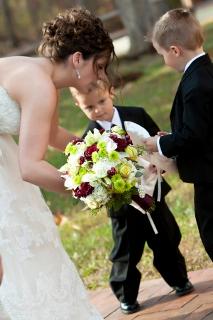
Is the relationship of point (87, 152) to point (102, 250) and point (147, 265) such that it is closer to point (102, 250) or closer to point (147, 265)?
point (147, 265)

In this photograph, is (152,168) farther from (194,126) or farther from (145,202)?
(194,126)

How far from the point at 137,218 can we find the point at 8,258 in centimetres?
95

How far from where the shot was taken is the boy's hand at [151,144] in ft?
16.3

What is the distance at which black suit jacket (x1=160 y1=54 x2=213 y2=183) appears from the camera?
15.7ft

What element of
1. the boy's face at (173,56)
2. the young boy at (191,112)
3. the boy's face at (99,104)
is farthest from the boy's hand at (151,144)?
the boy's face at (99,104)

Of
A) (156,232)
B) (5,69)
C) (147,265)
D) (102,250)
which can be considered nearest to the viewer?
(5,69)

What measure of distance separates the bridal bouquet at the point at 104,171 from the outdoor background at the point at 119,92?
0.48 meters

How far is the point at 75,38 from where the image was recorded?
16.4 feet

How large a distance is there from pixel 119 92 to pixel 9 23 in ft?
83.6

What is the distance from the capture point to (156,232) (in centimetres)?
540

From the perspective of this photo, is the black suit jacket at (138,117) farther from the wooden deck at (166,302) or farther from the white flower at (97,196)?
the white flower at (97,196)

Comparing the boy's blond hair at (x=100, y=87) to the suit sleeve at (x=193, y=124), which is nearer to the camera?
the suit sleeve at (x=193, y=124)

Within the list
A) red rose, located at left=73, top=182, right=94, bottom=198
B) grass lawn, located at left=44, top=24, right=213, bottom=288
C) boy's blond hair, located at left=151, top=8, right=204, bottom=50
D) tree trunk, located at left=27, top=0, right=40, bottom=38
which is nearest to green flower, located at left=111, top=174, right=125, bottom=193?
red rose, located at left=73, top=182, right=94, bottom=198

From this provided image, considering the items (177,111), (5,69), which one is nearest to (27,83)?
(5,69)
